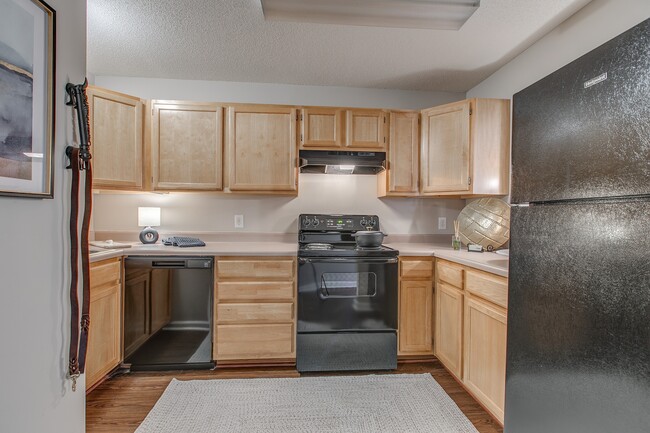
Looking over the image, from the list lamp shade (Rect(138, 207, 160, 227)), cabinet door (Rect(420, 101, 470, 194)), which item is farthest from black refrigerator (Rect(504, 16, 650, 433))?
lamp shade (Rect(138, 207, 160, 227))

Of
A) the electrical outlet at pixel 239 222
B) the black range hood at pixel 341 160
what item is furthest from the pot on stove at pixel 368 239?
the electrical outlet at pixel 239 222

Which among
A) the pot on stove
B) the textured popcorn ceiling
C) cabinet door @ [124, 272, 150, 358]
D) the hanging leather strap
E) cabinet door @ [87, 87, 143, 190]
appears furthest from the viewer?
the pot on stove

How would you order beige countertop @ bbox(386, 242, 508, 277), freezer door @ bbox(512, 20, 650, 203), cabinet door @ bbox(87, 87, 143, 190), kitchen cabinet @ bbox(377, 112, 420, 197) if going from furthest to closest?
kitchen cabinet @ bbox(377, 112, 420, 197) → cabinet door @ bbox(87, 87, 143, 190) → beige countertop @ bbox(386, 242, 508, 277) → freezer door @ bbox(512, 20, 650, 203)

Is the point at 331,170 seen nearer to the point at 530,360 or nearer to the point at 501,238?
the point at 501,238

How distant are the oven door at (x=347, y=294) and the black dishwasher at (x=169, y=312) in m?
0.72

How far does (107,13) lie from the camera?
6.23 ft

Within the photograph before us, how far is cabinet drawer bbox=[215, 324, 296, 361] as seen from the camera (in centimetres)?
232

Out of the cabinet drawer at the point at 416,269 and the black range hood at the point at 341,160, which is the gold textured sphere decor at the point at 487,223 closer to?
the cabinet drawer at the point at 416,269

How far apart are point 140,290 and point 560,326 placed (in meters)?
2.48

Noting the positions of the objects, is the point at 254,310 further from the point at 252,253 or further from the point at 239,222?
the point at 239,222

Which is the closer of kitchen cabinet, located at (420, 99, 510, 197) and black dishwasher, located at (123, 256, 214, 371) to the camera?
black dishwasher, located at (123, 256, 214, 371)

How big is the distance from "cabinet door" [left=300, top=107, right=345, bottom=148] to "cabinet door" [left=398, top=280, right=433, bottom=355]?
52.5 inches

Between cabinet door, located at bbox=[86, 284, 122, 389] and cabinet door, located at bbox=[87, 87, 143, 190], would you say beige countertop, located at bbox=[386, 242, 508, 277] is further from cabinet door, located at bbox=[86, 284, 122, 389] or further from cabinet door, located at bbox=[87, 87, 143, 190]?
cabinet door, located at bbox=[87, 87, 143, 190]

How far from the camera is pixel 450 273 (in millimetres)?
2219
